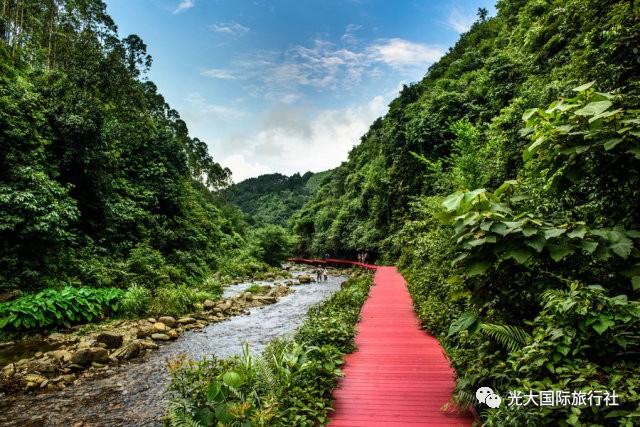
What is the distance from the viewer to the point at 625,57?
3846 millimetres

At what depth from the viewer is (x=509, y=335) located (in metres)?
3.01

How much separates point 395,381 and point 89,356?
6840 millimetres

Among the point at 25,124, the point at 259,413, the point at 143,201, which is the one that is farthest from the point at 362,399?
the point at 143,201

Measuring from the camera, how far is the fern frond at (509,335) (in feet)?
9.73

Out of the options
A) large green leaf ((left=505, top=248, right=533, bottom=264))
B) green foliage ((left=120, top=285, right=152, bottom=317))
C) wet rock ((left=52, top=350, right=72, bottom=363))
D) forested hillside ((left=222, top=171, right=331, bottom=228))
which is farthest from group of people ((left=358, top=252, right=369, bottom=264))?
forested hillside ((left=222, top=171, right=331, bottom=228))

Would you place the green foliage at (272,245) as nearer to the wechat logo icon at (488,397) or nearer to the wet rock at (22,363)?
the wet rock at (22,363)

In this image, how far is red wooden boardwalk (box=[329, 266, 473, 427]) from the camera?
135 inches

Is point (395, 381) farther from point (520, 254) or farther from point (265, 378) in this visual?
point (520, 254)

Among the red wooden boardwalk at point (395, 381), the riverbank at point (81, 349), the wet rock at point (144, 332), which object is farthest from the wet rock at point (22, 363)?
the red wooden boardwalk at point (395, 381)

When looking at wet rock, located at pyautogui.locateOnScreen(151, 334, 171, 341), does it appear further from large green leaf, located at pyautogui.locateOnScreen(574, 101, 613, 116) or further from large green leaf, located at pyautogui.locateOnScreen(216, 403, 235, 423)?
large green leaf, located at pyautogui.locateOnScreen(574, 101, 613, 116)

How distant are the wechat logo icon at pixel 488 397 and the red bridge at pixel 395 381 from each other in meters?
0.43

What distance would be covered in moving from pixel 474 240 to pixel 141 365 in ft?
25.5

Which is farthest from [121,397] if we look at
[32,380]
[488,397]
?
[488,397]

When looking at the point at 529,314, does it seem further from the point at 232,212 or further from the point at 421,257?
the point at 232,212
